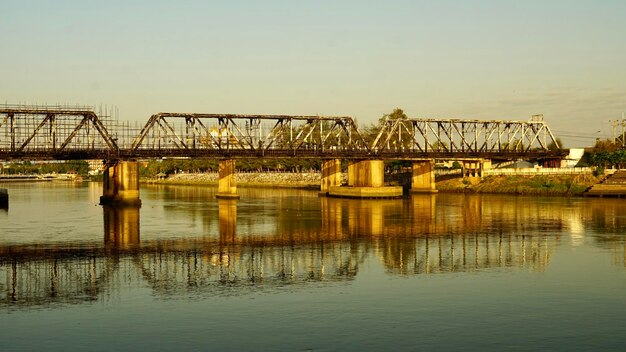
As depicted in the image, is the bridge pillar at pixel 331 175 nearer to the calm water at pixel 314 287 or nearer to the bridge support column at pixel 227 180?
the bridge support column at pixel 227 180

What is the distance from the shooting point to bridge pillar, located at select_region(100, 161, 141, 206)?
116 meters

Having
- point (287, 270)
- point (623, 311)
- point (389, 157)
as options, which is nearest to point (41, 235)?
point (287, 270)

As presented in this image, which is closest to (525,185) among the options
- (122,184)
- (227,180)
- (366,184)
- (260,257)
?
(366,184)

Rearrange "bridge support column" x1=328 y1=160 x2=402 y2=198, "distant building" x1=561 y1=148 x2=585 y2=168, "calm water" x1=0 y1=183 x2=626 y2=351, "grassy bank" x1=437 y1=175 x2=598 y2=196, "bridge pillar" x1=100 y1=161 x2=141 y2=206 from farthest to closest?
"distant building" x1=561 y1=148 x2=585 y2=168
"grassy bank" x1=437 y1=175 x2=598 y2=196
"bridge support column" x1=328 y1=160 x2=402 y2=198
"bridge pillar" x1=100 y1=161 x2=141 y2=206
"calm water" x1=0 y1=183 x2=626 y2=351

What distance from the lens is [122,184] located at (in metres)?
118

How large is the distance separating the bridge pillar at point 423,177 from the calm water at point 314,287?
277 ft

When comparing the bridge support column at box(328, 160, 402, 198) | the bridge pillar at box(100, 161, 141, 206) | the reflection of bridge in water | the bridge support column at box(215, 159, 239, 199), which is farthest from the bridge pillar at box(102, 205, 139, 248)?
the bridge support column at box(328, 160, 402, 198)

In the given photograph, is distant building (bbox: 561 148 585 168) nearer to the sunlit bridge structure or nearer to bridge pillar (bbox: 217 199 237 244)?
bridge pillar (bbox: 217 199 237 244)

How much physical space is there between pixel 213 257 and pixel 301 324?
22.1 m

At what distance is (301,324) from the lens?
32.3 m

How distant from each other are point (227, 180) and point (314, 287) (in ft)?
323

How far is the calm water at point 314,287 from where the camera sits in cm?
3033

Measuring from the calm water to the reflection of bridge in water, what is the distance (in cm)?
13

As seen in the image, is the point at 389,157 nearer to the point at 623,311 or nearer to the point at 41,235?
the point at 41,235
